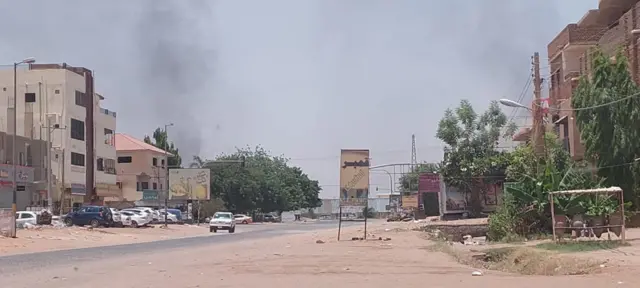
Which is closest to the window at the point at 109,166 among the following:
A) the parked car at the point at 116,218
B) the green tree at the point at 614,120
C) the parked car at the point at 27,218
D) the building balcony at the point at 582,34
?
the parked car at the point at 116,218

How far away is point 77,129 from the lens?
76688 millimetres

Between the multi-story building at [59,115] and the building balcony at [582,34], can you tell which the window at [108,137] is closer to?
the multi-story building at [59,115]

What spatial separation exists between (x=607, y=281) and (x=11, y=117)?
68724mm

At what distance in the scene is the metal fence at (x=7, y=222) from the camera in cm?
4091

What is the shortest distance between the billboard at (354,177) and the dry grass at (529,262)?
686 cm

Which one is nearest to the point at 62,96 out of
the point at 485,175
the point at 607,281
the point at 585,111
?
the point at 485,175

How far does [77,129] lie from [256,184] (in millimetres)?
41524

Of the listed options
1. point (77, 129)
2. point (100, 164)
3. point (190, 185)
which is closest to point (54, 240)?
point (77, 129)

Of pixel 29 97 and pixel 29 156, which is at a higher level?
pixel 29 97

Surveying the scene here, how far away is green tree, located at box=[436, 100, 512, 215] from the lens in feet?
233

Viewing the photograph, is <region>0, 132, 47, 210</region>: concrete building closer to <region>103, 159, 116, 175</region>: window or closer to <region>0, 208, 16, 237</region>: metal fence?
<region>103, 159, 116, 175</region>: window

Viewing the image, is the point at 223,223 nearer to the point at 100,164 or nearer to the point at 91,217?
the point at 91,217

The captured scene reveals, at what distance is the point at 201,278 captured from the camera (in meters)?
17.7

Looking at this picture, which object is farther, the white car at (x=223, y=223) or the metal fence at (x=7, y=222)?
the white car at (x=223, y=223)
